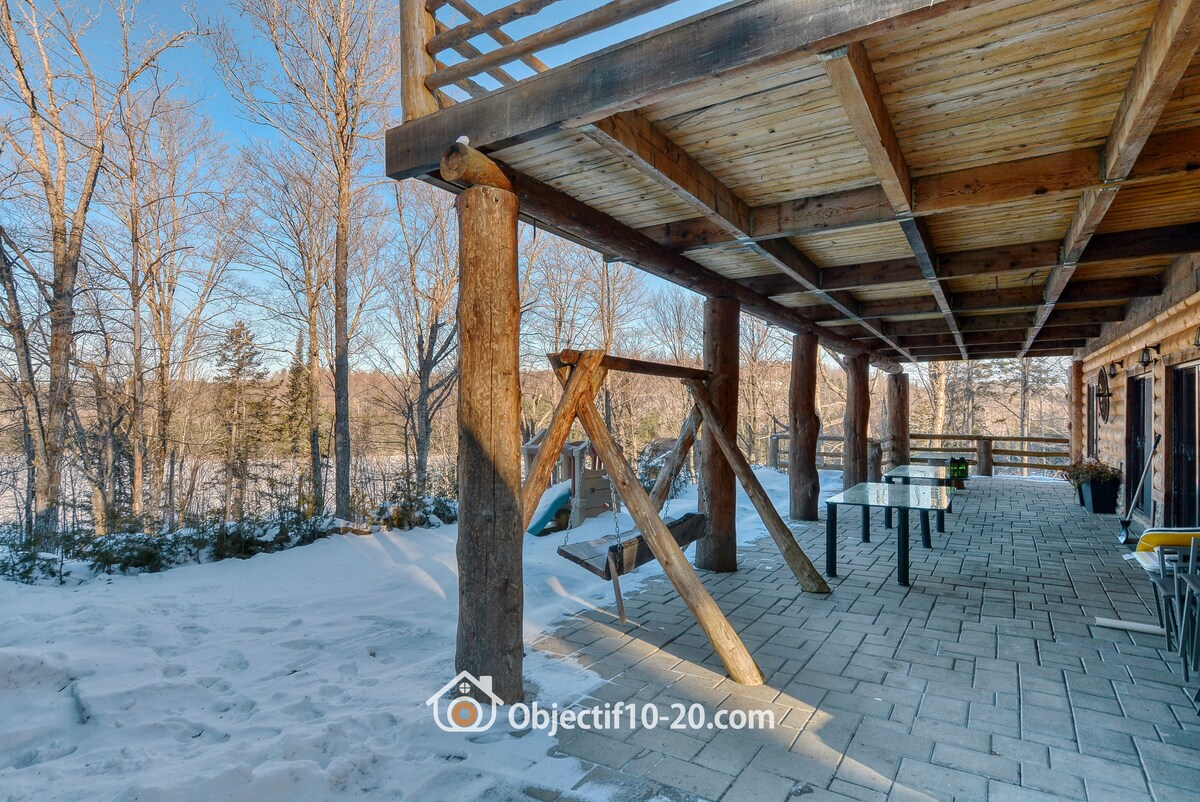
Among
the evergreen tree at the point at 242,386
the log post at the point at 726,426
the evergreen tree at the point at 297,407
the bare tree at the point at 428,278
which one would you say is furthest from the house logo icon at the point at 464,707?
the evergreen tree at the point at 242,386

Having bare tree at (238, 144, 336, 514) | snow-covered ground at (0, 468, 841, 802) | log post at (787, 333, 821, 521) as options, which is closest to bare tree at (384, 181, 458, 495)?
bare tree at (238, 144, 336, 514)

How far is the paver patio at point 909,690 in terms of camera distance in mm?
2264

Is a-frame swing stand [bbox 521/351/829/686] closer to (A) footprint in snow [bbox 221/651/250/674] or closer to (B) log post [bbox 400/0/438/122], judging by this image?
(B) log post [bbox 400/0/438/122]

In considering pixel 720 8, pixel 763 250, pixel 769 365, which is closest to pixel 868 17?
pixel 720 8

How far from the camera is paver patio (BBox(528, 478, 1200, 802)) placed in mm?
2264

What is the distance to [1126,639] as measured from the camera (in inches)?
144

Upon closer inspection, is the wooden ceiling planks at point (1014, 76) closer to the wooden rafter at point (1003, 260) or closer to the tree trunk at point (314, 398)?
the wooden rafter at point (1003, 260)

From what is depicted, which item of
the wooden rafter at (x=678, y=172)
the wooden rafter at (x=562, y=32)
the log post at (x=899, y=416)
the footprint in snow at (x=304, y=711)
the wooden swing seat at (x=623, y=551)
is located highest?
the wooden rafter at (x=562, y=32)

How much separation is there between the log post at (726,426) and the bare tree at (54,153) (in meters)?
7.29

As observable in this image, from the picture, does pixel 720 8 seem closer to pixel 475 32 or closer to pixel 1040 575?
pixel 475 32

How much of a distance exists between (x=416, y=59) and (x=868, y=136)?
2123 mm

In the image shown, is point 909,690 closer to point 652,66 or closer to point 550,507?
point 652,66

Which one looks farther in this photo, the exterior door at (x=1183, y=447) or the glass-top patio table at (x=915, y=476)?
the glass-top patio table at (x=915, y=476)

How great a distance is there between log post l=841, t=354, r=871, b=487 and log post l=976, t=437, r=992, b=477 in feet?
20.2
